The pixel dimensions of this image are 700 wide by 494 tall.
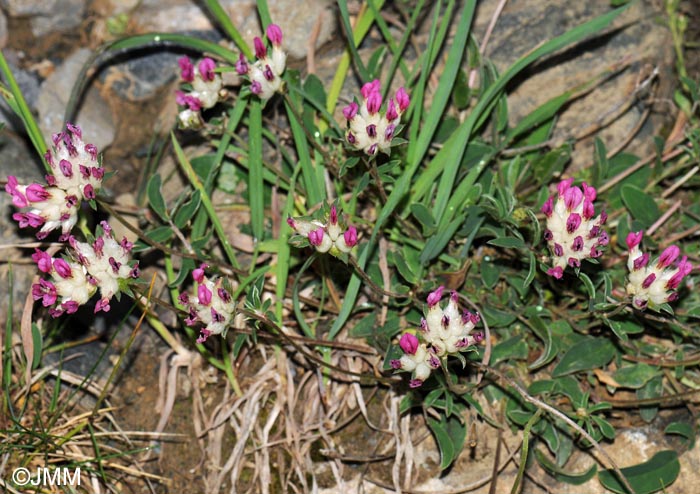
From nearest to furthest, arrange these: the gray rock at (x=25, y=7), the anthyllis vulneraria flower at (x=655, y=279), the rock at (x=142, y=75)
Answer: the anthyllis vulneraria flower at (x=655, y=279) < the rock at (x=142, y=75) < the gray rock at (x=25, y=7)

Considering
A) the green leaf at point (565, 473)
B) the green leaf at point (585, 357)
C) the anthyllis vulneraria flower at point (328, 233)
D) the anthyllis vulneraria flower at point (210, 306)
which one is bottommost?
the green leaf at point (565, 473)

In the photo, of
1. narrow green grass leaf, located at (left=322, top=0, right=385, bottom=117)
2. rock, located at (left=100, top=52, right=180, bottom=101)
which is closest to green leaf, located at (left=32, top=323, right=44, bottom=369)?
rock, located at (left=100, top=52, right=180, bottom=101)

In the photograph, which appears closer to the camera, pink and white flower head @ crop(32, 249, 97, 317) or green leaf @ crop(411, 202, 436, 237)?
pink and white flower head @ crop(32, 249, 97, 317)

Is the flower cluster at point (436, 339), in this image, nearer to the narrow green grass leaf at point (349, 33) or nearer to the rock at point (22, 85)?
the narrow green grass leaf at point (349, 33)

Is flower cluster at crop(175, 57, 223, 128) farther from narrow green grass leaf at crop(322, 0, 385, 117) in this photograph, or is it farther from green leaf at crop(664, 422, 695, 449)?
green leaf at crop(664, 422, 695, 449)

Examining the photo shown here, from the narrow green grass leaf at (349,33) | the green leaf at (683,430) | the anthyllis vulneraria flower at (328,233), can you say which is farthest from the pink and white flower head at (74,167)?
the green leaf at (683,430)

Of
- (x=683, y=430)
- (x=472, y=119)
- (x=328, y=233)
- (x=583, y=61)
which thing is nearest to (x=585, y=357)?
(x=683, y=430)

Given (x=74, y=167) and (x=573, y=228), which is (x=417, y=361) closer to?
(x=573, y=228)
